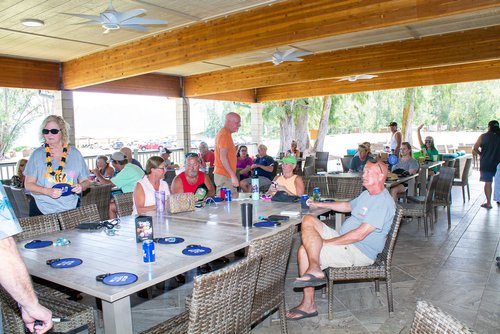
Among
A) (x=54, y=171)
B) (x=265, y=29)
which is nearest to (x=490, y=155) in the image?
(x=265, y=29)

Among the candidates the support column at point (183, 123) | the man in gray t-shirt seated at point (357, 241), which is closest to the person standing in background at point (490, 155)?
the man in gray t-shirt seated at point (357, 241)

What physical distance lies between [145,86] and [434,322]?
10339mm

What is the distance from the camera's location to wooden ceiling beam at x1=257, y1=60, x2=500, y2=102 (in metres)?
9.94

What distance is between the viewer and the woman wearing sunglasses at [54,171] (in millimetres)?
3387

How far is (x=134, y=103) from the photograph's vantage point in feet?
102

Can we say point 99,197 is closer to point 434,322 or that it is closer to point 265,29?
point 265,29

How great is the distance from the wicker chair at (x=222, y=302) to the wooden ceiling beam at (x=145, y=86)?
8413 mm

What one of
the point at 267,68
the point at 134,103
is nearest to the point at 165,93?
the point at 267,68

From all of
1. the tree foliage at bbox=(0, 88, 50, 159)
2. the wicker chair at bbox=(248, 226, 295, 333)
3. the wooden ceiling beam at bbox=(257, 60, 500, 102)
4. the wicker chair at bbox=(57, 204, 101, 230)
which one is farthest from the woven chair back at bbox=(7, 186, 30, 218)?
the tree foliage at bbox=(0, 88, 50, 159)

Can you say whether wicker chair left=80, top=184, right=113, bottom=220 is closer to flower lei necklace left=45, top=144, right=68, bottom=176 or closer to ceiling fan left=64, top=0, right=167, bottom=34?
flower lei necklace left=45, top=144, right=68, bottom=176

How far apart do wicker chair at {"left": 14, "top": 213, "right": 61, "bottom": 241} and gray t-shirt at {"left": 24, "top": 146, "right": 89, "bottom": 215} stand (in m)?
0.32

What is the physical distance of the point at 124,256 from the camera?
237 centimetres

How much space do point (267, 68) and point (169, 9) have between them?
467 centimetres

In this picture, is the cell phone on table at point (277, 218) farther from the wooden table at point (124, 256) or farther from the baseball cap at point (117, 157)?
the baseball cap at point (117, 157)
